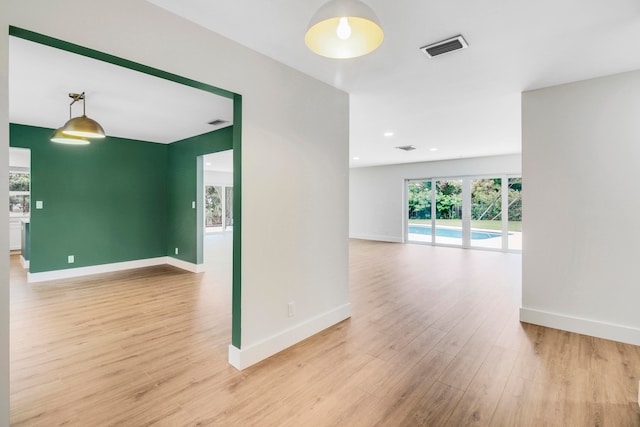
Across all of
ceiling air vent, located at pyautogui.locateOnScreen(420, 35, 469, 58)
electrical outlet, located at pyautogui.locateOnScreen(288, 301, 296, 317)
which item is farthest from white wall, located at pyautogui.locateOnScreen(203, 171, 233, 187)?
ceiling air vent, located at pyautogui.locateOnScreen(420, 35, 469, 58)

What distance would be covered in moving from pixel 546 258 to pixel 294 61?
11.1 feet

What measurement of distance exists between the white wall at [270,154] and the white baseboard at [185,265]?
3473mm

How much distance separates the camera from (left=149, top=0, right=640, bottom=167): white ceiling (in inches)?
74.8

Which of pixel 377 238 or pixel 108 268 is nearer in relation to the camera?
pixel 108 268

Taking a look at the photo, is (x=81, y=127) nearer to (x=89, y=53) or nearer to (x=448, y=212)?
(x=89, y=53)

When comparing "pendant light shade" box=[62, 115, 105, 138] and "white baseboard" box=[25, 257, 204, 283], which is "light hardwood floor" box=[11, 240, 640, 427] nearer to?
"white baseboard" box=[25, 257, 204, 283]

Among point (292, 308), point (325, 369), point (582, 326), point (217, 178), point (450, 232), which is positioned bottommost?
point (325, 369)

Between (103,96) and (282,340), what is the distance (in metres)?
3.47

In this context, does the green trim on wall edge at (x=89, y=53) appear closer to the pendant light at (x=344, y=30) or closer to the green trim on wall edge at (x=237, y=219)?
the green trim on wall edge at (x=237, y=219)

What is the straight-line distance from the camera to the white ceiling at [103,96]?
261cm

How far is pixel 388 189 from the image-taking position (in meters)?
10.2

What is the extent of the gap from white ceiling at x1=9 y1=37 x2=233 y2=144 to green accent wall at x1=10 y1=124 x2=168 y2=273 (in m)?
0.58

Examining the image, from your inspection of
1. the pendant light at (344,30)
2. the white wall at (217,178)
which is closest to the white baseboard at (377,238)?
the white wall at (217,178)

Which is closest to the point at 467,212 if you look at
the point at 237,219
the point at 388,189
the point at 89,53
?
the point at 388,189
